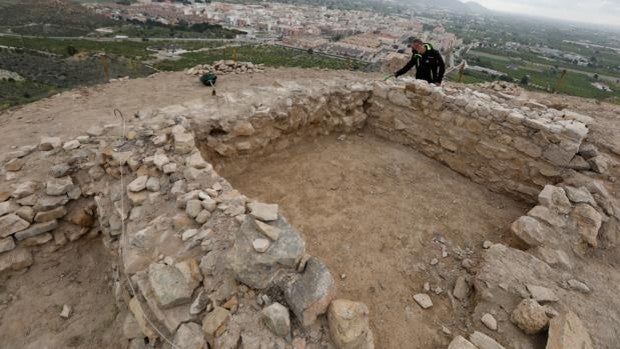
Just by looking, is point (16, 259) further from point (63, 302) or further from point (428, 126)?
point (428, 126)

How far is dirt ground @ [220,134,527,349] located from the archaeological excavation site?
29 mm

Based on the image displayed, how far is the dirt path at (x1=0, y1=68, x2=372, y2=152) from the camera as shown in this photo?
21.4 feet

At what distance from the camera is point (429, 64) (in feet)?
25.6

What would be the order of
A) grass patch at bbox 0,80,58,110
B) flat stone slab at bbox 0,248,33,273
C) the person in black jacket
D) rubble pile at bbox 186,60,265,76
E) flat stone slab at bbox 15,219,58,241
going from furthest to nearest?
1. grass patch at bbox 0,80,58,110
2. rubble pile at bbox 186,60,265,76
3. the person in black jacket
4. flat stone slab at bbox 15,219,58,241
5. flat stone slab at bbox 0,248,33,273

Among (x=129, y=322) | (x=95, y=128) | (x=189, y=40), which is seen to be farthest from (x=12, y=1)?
(x=129, y=322)

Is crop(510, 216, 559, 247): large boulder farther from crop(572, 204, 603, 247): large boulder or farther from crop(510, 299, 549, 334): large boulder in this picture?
crop(510, 299, 549, 334): large boulder

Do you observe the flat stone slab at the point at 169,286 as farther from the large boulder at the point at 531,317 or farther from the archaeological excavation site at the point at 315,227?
the large boulder at the point at 531,317

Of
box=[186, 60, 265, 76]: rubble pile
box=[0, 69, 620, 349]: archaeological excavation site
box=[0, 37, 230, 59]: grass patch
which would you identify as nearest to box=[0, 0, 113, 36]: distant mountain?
box=[0, 37, 230, 59]: grass patch

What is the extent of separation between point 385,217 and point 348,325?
2.74 metres

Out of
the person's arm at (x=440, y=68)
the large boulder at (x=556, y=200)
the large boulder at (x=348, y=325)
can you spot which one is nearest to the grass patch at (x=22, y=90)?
the person's arm at (x=440, y=68)

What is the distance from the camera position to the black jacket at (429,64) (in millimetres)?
7688

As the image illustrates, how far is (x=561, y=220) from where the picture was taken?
4441mm

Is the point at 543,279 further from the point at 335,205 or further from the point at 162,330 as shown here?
the point at 162,330

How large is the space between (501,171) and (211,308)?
18.7 ft
